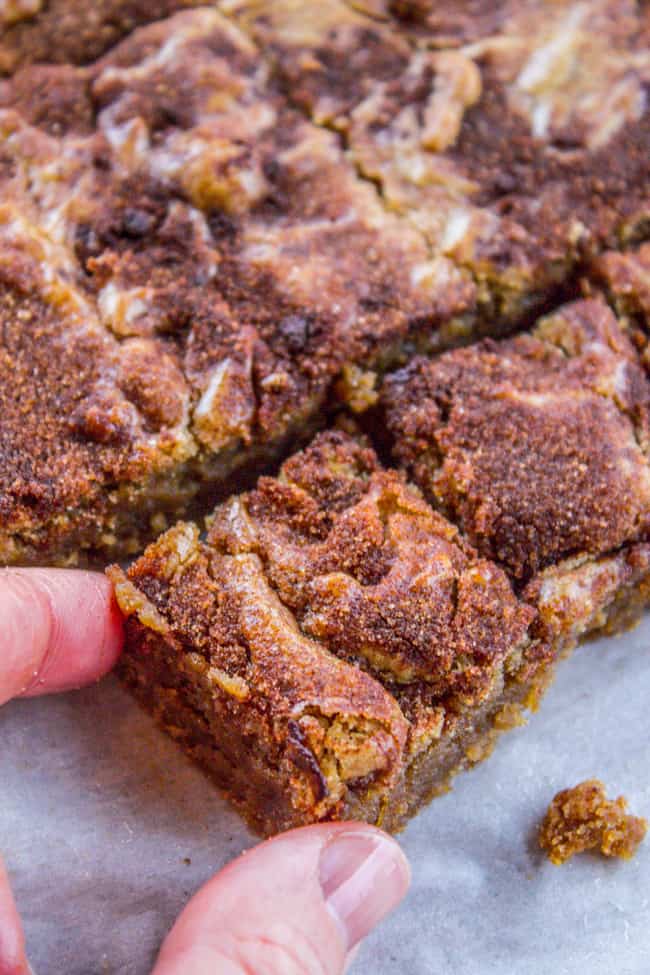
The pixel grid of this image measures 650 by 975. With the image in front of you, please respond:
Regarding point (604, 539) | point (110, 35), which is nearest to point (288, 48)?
point (110, 35)

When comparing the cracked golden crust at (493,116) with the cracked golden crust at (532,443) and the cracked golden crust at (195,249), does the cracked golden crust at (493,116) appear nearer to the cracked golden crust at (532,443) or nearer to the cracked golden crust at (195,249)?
the cracked golden crust at (195,249)

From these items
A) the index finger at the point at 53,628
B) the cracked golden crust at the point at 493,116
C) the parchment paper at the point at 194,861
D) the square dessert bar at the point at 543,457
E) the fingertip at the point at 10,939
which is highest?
the cracked golden crust at the point at 493,116

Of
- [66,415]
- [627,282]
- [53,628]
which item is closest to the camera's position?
[53,628]

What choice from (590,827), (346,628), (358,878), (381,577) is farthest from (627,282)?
(358,878)

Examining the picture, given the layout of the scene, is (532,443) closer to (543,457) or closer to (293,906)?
(543,457)

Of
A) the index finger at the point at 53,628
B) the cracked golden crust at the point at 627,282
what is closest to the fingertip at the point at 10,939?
the index finger at the point at 53,628

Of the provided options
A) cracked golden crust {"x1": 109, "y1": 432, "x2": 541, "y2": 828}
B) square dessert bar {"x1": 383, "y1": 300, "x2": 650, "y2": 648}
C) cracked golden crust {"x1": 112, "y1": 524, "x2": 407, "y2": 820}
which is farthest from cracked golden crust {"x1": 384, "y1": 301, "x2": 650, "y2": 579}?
cracked golden crust {"x1": 112, "y1": 524, "x2": 407, "y2": 820}

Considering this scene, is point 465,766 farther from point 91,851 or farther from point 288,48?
point 288,48
